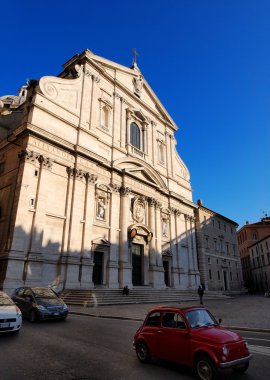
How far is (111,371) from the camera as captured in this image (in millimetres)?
5363

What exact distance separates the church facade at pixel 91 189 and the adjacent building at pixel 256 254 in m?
27.1

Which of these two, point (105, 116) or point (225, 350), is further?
point (105, 116)

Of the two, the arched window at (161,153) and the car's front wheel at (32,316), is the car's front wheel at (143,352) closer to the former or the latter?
the car's front wheel at (32,316)

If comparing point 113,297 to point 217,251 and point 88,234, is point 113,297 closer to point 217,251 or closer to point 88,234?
point 88,234

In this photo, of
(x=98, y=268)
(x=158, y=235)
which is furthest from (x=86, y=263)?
(x=158, y=235)

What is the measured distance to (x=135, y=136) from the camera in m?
33.0

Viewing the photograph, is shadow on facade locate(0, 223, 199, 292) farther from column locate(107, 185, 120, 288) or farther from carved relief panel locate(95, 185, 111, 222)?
carved relief panel locate(95, 185, 111, 222)

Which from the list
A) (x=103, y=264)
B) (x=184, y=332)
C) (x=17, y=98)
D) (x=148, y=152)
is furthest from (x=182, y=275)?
(x=17, y=98)

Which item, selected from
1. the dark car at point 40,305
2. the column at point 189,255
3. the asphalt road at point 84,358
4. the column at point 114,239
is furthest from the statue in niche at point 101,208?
the asphalt road at point 84,358

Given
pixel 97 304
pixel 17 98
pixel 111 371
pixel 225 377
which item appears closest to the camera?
pixel 225 377

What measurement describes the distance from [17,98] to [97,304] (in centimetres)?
4258

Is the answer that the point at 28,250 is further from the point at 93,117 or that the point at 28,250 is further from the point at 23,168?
the point at 93,117

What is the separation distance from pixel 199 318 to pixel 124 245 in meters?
20.1

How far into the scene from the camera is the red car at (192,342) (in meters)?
4.83
